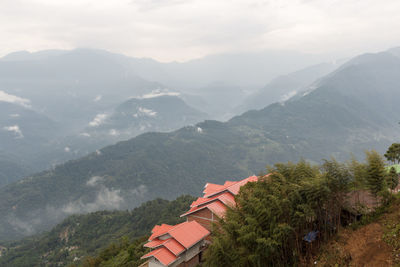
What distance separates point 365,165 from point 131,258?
31159 millimetres

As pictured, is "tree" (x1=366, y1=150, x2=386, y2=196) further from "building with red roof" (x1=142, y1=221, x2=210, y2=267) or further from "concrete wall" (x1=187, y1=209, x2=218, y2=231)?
"building with red roof" (x1=142, y1=221, x2=210, y2=267)

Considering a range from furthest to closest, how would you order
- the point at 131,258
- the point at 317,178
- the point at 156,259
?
the point at 131,258
the point at 156,259
the point at 317,178

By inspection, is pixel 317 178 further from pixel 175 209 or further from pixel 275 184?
pixel 175 209

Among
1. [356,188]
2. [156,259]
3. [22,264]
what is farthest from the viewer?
[22,264]

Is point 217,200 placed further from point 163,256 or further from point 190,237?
point 163,256

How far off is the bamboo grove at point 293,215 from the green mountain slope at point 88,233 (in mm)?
67661

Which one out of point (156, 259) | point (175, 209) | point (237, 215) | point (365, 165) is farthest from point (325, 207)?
point (175, 209)

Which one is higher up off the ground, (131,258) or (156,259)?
(156,259)

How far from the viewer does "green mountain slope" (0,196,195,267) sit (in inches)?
3479

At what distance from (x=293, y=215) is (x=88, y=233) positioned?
100760 millimetres

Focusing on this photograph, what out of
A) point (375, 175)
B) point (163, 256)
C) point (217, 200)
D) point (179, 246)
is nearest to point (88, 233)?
point (217, 200)

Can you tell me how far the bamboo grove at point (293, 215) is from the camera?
17.8 m

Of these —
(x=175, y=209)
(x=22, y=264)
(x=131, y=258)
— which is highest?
(x=131, y=258)

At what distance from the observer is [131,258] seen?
3697 cm
